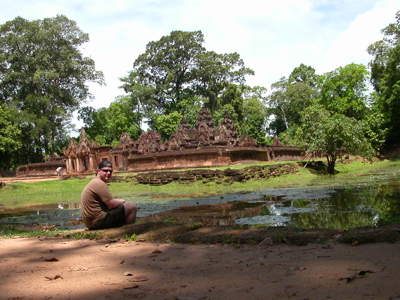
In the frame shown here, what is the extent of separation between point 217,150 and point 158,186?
293 inches

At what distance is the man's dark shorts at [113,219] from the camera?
7910 millimetres

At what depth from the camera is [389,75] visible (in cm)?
4362

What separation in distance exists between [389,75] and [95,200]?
4382 cm

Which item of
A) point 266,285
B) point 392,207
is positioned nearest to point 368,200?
point 392,207

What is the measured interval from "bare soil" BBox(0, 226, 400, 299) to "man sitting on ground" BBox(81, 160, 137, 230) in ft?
4.77

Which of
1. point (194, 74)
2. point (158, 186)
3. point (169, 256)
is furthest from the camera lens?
point (194, 74)

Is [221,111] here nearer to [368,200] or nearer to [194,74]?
[194,74]

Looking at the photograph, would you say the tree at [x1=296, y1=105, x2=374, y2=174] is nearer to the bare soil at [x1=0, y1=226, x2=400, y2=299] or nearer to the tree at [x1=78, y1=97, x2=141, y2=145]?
the bare soil at [x1=0, y1=226, x2=400, y2=299]

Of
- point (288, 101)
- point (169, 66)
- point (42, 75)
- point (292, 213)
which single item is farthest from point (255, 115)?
point (292, 213)

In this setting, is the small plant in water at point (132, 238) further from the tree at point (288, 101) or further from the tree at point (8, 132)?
the tree at point (288, 101)

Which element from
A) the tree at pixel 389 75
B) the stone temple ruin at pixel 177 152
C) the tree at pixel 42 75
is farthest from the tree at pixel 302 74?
the tree at pixel 42 75

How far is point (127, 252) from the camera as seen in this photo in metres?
5.82

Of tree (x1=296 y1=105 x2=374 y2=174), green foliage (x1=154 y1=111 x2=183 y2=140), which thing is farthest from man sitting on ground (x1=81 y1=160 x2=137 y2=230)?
green foliage (x1=154 y1=111 x2=183 y2=140)

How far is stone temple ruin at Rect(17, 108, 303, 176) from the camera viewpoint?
31703mm
